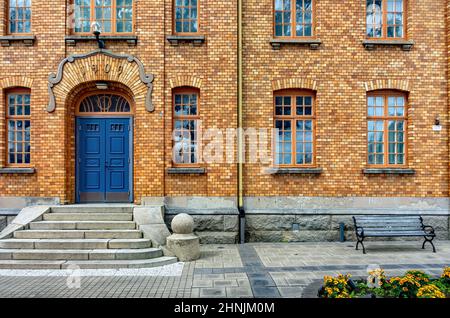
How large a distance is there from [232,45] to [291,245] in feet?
19.4

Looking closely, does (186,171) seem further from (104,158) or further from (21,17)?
(21,17)

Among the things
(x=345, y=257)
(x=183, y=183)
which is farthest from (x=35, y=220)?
(x=345, y=257)

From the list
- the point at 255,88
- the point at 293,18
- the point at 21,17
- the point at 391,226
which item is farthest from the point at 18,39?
the point at 391,226

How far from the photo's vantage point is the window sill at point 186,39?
31.2 ft

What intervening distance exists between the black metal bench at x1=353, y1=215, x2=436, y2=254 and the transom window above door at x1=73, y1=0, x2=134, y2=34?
8563mm

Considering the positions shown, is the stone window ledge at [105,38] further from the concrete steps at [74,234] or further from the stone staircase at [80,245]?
the concrete steps at [74,234]

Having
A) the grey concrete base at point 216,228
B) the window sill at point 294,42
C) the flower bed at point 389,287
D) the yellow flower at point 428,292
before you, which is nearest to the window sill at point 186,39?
the window sill at point 294,42

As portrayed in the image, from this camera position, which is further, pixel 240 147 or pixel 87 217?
pixel 240 147

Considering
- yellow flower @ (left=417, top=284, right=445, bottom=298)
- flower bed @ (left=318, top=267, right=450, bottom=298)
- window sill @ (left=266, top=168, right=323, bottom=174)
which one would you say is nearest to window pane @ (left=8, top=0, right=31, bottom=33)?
window sill @ (left=266, top=168, right=323, bottom=174)

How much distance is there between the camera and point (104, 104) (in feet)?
32.6

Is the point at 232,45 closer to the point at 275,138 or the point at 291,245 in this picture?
the point at 275,138

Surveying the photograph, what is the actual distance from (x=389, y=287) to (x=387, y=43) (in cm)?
776

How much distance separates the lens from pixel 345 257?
25.8ft

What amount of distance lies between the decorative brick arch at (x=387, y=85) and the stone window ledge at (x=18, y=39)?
9742 millimetres
